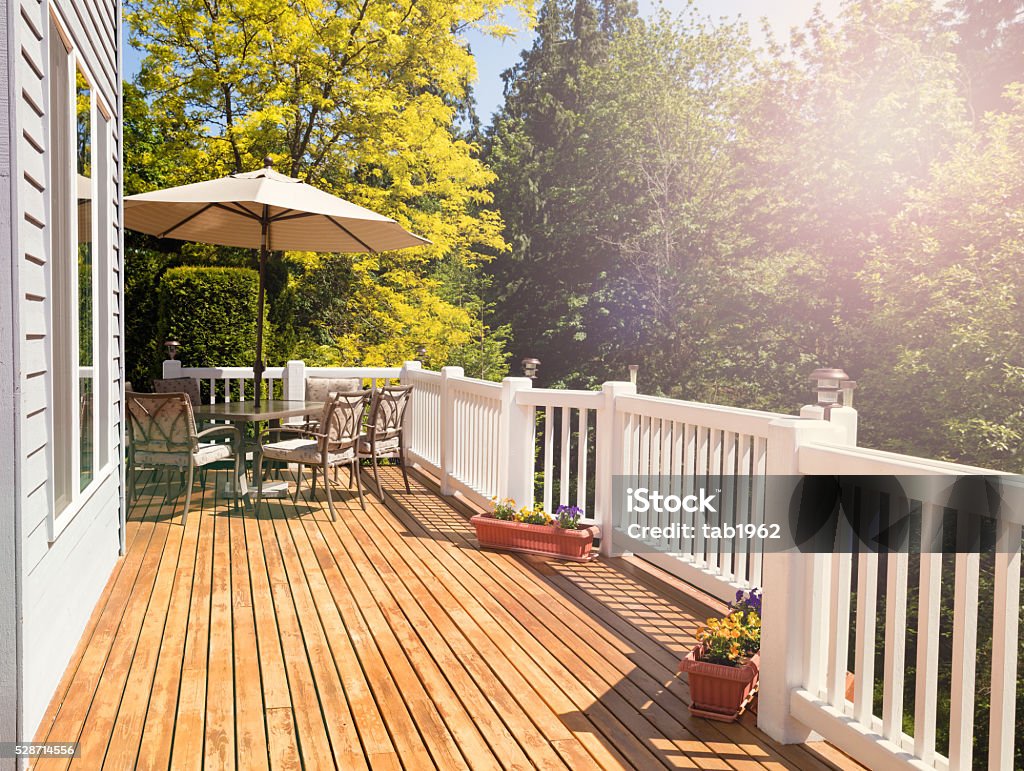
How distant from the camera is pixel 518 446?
5.31 meters

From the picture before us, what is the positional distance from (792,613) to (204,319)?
8.42 metres

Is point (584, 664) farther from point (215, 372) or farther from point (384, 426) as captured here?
point (215, 372)

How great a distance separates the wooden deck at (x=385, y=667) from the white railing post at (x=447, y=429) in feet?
5.51

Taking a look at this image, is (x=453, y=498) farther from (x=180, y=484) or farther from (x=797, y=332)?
(x=797, y=332)

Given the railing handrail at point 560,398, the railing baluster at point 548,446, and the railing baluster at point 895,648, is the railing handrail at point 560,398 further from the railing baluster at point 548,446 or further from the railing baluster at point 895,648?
the railing baluster at point 895,648

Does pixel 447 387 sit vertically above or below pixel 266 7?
below

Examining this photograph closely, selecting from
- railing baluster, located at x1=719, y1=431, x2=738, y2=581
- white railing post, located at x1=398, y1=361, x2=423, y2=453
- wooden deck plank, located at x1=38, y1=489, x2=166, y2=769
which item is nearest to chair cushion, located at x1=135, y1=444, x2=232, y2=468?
wooden deck plank, located at x1=38, y1=489, x2=166, y2=769

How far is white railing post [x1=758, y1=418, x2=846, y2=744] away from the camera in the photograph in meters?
2.55

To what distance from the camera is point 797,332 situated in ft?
55.8

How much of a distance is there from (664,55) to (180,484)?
18.4 metres

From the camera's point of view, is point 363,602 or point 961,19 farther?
point 961,19

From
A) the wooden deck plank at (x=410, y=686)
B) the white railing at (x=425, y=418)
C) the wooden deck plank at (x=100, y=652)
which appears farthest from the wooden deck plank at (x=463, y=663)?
the white railing at (x=425, y=418)

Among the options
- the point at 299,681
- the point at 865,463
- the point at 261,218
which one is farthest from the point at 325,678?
the point at 261,218

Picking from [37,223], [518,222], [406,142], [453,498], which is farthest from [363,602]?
[518,222]
